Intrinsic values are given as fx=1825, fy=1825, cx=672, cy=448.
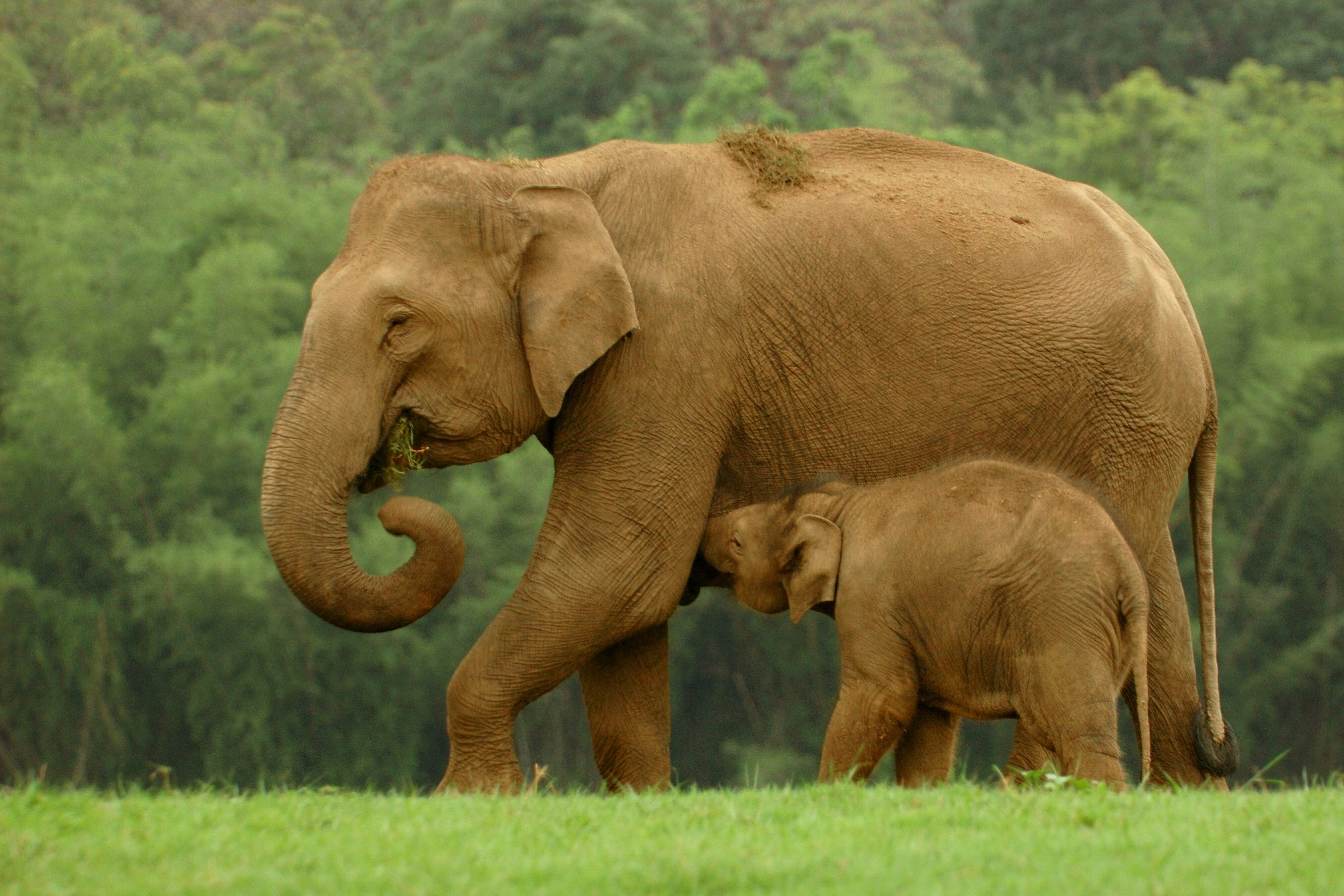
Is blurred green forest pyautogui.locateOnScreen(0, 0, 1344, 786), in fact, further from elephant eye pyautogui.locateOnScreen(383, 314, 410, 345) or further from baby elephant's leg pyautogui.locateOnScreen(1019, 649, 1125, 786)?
baby elephant's leg pyautogui.locateOnScreen(1019, 649, 1125, 786)

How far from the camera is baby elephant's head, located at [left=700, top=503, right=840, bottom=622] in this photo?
7.14 meters

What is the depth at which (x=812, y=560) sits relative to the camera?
7168 millimetres

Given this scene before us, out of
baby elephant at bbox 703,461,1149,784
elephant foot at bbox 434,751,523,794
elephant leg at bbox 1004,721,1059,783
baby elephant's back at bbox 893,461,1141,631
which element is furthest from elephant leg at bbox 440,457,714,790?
elephant leg at bbox 1004,721,1059,783

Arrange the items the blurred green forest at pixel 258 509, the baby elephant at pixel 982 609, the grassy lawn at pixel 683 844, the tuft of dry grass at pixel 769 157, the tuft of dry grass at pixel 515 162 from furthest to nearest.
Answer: the blurred green forest at pixel 258 509 → the tuft of dry grass at pixel 769 157 → the tuft of dry grass at pixel 515 162 → the baby elephant at pixel 982 609 → the grassy lawn at pixel 683 844

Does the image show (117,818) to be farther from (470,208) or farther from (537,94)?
(537,94)

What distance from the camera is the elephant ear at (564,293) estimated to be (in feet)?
22.9

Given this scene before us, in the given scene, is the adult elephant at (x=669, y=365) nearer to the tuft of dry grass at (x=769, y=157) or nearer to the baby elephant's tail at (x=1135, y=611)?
the tuft of dry grass at (x=769, y=157)

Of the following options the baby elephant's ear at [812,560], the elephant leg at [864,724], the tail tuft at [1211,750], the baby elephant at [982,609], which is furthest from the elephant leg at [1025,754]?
the baby elephant's ear at [812,560]

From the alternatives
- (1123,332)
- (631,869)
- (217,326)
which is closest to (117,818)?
(631,869)

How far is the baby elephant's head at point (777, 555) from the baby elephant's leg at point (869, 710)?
444 millimetres

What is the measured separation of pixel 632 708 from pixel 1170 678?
2300 mm

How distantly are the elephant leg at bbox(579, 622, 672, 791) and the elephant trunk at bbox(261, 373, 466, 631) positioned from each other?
1.13m

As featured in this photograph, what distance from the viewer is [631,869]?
14.9ft

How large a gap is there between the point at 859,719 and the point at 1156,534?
1.57 meters
